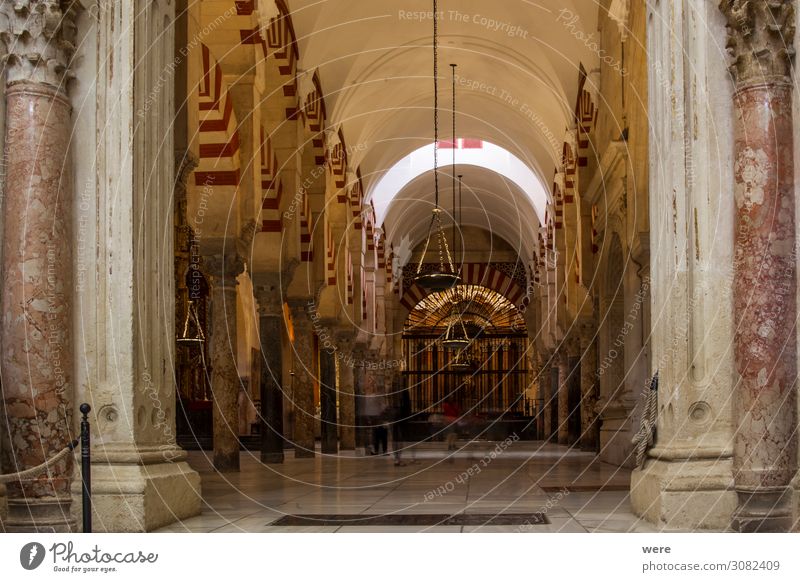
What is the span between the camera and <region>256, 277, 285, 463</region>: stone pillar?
1262cm

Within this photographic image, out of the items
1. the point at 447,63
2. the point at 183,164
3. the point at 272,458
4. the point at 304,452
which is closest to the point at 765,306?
the point at 183,164

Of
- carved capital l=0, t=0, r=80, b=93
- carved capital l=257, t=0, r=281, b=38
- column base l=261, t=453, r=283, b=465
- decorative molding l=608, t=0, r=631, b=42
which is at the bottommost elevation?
column base l=261, t=453, r=283, b=465

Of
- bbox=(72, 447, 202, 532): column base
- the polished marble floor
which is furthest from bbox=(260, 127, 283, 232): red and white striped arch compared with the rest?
bbox=(72, 447, 202, 532): column base

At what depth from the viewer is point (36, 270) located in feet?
18.5

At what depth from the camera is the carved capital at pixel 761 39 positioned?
530 centimetres

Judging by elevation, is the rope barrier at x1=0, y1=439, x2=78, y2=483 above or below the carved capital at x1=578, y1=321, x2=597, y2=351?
below

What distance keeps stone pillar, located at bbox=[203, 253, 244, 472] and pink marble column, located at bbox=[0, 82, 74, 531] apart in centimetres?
489

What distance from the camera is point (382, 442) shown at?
15117 mm

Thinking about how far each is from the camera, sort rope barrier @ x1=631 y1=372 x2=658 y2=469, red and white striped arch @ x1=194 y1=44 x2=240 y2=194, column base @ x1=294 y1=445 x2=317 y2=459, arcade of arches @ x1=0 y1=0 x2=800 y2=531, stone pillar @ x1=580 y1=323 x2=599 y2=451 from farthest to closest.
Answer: stone pillar @ x1=580 y1=323 x2=599 y2=451 < column base @ x1=294 y1=445 x2=317 y2=459 < red and white striped arch @ x1=194 y1=44 x2=240 y2=194 < rope barrier @ x1=631 y1=372 x2=658 y2=469 < arcade of arches @ x1=0 y1=0 x2=800 y2=531

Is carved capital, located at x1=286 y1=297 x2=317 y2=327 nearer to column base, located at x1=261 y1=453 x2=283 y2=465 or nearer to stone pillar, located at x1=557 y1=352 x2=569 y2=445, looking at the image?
column base, located at x1=261 y1=453 x2=283 y2=465

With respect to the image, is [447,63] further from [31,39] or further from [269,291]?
[31,39]

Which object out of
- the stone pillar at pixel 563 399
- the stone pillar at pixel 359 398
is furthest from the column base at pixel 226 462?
the stone pillar at pixel 563 399
